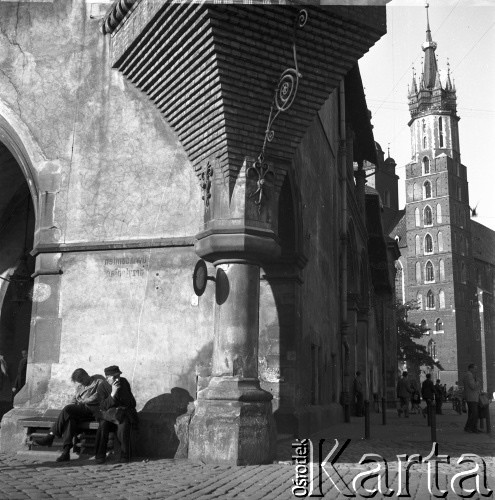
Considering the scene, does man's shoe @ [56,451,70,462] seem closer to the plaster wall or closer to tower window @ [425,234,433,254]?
the plaster wall

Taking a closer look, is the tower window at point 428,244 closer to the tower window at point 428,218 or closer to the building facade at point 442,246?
the building facade at point 442,246

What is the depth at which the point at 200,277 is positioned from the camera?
9867 mm

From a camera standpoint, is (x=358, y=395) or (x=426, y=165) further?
(x=426, y=165)

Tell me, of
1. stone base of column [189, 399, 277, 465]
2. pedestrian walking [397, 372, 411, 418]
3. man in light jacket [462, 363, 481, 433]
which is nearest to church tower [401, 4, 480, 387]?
pedestrian walking [397, 372, 411, 418]

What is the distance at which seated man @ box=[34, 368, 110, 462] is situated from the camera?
378 inches

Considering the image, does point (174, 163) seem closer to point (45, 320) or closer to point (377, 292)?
point (45, 320)

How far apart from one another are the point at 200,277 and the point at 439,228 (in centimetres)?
8732

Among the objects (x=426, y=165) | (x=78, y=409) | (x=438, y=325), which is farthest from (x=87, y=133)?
(x=426, y=165)

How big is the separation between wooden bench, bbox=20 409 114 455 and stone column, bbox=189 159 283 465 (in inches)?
54.9

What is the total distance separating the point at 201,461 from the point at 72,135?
17.7ft

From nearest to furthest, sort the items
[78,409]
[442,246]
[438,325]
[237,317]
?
[237,317] < [78,409] < [438,325] < [442,246]

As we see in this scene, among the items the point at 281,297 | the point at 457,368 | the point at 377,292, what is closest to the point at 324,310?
the point at 281,297

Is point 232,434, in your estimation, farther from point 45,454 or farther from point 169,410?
point 45,454

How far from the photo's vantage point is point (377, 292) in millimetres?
34875
